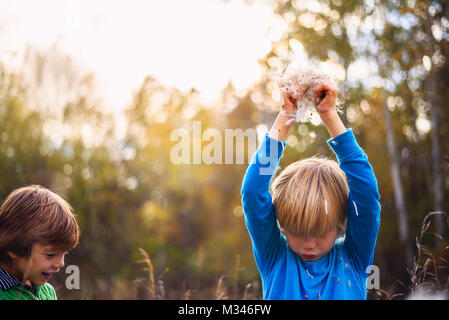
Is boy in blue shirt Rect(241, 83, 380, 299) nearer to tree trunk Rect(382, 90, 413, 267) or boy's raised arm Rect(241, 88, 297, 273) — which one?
boy's raised arm Rect(241, 88, 297, 273)

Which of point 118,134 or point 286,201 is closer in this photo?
point 286,201

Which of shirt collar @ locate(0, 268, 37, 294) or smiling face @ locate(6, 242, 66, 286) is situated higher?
Result: smiling face @ locate(6, 242, 66, 286)

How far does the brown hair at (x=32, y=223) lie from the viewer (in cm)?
223

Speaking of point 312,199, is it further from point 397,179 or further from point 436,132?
point 397,179

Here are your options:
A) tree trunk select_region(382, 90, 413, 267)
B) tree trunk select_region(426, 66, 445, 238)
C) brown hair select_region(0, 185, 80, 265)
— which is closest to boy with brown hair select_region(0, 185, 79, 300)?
brown hair select_region(0, 185, 80, 265)

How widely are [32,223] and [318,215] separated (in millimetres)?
1439

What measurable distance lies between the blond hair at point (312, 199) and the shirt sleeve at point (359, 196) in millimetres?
64

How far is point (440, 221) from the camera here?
9227 millimetres

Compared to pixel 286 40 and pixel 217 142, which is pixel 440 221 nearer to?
pixel 286 40

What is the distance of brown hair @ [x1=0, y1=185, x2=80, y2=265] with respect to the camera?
223 centimetres

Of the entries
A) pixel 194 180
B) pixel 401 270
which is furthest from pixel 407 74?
pixel 194 180

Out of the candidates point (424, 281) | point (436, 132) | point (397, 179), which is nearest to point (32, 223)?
point (424, 281)

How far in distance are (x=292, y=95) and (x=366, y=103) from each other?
1066cm

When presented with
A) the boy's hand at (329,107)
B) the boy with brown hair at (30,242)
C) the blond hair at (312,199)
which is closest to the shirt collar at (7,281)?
the boy with brown hair at (30,242)
